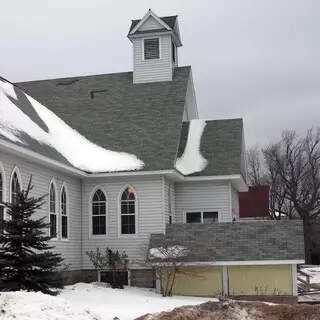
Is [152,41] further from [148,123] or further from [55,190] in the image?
[55,190]

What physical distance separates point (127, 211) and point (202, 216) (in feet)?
11.8

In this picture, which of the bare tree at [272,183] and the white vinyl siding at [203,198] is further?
the bare tree at [272,183]

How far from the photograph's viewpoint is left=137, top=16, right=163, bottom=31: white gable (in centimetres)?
2947

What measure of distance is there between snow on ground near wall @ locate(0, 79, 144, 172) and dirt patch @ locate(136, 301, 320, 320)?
922 centimetres

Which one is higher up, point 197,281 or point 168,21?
point 168,21

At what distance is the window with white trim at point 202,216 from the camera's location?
25250 mm

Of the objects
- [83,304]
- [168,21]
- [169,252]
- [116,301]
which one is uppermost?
[168,21]

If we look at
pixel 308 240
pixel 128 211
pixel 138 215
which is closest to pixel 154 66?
pixel 128 211

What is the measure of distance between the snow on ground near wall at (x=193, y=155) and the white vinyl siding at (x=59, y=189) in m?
4.29

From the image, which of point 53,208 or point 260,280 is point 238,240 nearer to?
point 260,280

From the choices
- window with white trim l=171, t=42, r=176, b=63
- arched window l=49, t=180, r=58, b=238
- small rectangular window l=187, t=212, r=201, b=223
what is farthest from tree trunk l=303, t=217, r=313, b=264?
arched window l=49, t=180, r=58, b=238

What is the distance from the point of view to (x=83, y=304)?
624 inches

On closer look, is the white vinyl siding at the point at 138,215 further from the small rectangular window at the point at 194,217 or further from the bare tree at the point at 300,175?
the bare tree at the point at 300,175

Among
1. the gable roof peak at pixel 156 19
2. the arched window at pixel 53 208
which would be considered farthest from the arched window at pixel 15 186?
the gable roof peak at pixel 156 19
